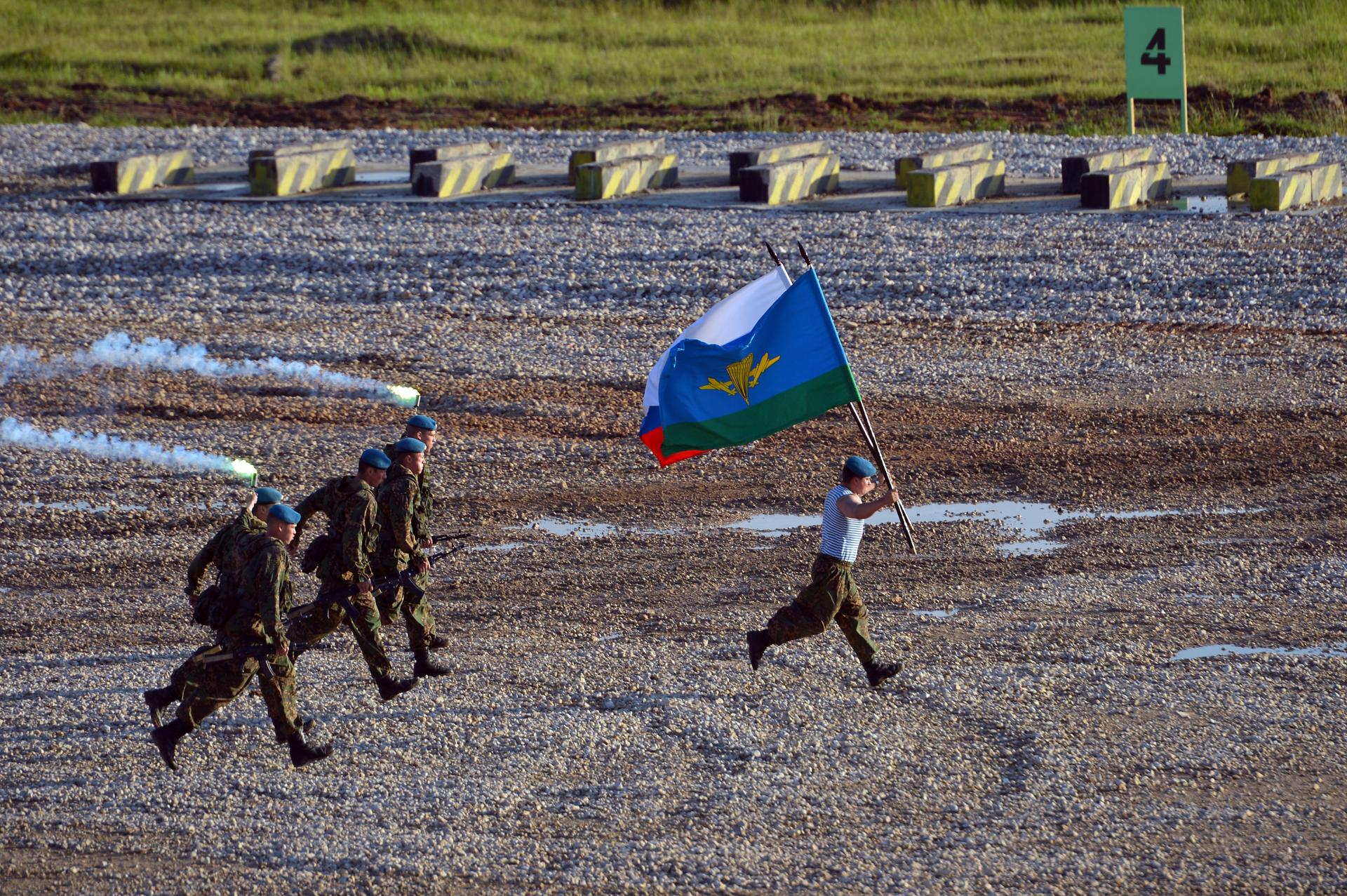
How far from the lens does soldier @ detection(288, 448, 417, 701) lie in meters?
9.49

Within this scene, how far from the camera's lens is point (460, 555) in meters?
12.3

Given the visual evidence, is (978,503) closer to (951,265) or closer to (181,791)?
(181,791)

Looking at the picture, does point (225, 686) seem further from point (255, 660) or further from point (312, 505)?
point (312, 505)

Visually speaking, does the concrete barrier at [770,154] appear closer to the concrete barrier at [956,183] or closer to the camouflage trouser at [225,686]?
the concrete barrier at [956,183]

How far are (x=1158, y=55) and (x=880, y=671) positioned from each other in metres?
21.9

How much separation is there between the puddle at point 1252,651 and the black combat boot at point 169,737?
5.44 meters

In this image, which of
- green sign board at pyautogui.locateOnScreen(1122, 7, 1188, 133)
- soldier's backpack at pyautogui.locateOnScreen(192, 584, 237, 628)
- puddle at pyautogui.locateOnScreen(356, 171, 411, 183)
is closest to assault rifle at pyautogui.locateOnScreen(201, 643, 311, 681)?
soldier's backpack at pyautogui.locateOnScreen(192, 584, 237, 628)

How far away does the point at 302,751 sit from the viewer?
868 cm

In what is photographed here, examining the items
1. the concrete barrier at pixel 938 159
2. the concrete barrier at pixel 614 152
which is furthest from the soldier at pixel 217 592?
the concrete barrier at pixel 938 159

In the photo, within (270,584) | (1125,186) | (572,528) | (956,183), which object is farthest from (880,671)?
(956,183)

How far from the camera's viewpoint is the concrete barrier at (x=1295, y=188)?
76.1 ft

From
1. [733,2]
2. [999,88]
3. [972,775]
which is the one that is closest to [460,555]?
[972,775]

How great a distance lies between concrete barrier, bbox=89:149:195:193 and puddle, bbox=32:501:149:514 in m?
15.9

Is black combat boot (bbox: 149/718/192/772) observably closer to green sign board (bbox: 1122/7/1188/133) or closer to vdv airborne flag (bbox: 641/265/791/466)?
vdv airborne flag (bbox: 641/265/791/466)
